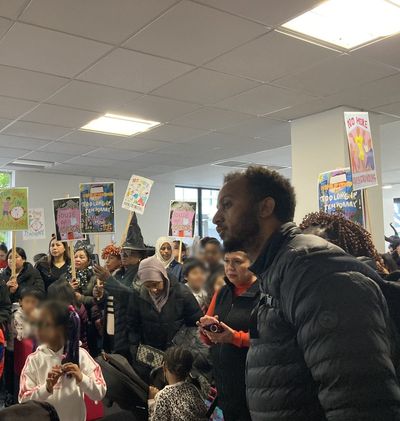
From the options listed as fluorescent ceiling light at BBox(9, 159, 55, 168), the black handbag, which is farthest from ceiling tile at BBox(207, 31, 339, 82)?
fluorescent ceiling light at BBox(9, 159, 55, 168)

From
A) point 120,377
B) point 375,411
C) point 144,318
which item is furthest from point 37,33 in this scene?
point 375,411

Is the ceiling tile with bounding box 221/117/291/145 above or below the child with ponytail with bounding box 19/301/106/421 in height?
above

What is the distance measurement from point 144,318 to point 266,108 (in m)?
2.59

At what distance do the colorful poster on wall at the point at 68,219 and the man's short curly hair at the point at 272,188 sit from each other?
316 centimetres


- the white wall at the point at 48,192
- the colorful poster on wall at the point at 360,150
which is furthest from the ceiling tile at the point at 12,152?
the colorful poster on wall at the point at 360,150

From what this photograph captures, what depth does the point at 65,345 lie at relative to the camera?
1.29 metres

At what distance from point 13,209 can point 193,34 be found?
8.38 feet

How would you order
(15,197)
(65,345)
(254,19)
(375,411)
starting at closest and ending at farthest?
(375,411)
(65,345)
(254,19)
(15,197)

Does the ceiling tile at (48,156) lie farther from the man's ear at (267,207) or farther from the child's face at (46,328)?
the man's ear at (267,207)

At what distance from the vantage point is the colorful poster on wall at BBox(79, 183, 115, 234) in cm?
434

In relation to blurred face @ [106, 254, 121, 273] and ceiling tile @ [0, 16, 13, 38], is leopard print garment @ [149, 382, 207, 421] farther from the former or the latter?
ceiling tile @ [0, 16, 13, 38]

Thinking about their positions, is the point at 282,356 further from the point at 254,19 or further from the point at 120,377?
the point at 254,19

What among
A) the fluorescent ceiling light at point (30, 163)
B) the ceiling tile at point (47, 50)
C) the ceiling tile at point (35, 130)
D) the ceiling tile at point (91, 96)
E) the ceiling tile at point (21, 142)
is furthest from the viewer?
the fluorescent ceiling light at point (30, 163)

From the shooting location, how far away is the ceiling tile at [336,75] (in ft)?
11.2
